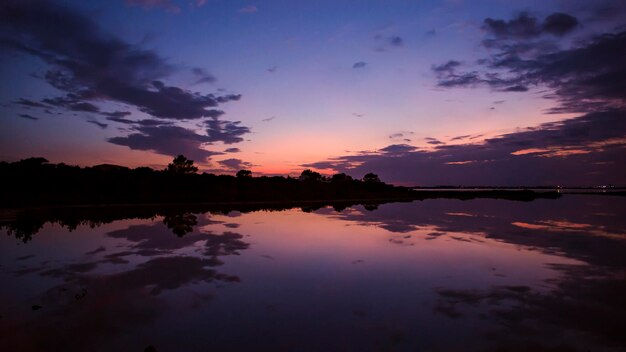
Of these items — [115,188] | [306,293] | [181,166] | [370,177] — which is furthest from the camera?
[370,177]

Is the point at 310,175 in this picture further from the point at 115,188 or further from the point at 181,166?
the point at 115,188

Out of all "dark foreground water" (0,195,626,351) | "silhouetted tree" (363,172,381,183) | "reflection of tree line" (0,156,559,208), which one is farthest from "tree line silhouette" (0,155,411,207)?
"silhouetted tree" (363,172,381,183)

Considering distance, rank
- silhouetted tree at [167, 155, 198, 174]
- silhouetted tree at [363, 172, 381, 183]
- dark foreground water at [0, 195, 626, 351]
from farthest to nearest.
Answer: silhouetted tree at [363, 172, 381, 183] → silhouetted tree at [167, 155, 198, 174] → dark foreground water at [0, 195, 626, 351]

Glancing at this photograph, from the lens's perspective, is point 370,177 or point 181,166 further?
point 370,177

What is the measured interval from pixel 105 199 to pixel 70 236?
2318 centimetres

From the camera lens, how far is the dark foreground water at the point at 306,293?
7324 mm

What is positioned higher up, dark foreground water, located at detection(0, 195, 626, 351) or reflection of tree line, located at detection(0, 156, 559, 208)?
reflection of tree line, located at detection(0, 156, 559, 208)

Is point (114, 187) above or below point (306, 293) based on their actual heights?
above

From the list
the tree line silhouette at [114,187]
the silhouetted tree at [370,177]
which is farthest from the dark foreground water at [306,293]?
the silhouetted tree at [370,177]

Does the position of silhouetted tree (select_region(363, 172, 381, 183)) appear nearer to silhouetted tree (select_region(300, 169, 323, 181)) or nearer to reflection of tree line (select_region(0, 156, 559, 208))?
silhouetted tree (select_region(300, 169, 323, 181))

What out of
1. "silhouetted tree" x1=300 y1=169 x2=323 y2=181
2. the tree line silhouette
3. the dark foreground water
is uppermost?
"silhouetted tree" x1=300 y1=169 x2=323 y2=181

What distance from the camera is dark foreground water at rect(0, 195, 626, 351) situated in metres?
7.32

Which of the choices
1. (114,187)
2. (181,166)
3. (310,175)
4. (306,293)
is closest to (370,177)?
(310,175)

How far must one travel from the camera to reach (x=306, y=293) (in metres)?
10.4
